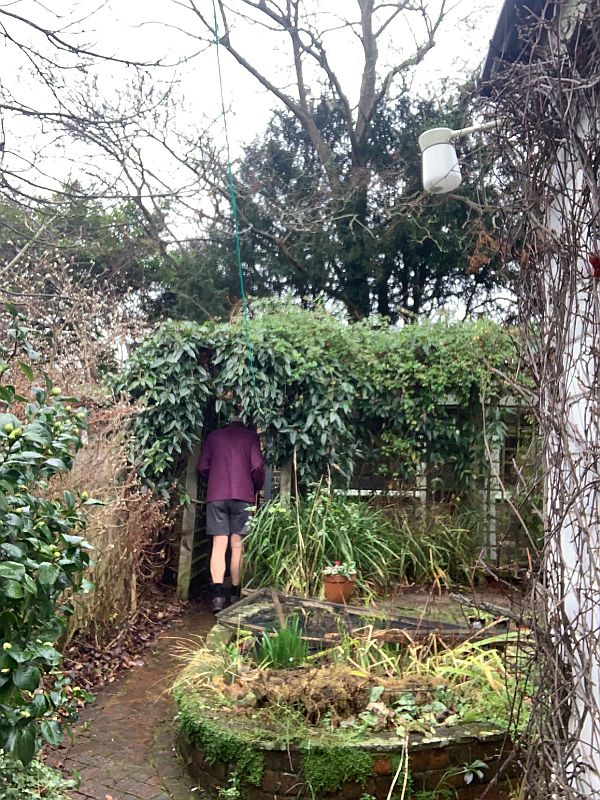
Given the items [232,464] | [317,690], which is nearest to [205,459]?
[232,464]

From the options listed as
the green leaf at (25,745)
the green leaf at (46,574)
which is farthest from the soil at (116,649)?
the green leaf at (46,574)

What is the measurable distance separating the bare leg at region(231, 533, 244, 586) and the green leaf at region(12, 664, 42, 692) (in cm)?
420

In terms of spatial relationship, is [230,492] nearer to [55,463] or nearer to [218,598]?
[218,598]

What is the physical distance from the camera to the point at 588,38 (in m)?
2.22

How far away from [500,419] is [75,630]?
4.47 metres

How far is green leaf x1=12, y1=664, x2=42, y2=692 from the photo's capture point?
2.09m

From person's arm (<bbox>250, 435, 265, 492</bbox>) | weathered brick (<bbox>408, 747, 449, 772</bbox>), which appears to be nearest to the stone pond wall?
weathered brick (<bbox>408, 747, 449, 772</bbox>)

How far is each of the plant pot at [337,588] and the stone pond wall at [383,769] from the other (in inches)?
77.9

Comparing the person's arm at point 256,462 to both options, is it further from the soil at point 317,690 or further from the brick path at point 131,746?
the soil at point 317,690

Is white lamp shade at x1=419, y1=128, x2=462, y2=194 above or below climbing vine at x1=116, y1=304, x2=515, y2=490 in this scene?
above

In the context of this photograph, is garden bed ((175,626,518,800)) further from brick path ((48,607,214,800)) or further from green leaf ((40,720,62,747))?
green leaf ((40,720,62,747))

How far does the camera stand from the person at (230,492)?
247 inches

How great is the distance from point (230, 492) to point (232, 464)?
0.88ft

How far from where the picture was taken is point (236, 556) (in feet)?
20.8
